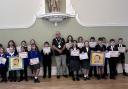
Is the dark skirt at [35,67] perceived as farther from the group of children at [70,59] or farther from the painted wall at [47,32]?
the painted wall at [47,32]

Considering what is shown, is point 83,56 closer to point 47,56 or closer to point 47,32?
point 47,56

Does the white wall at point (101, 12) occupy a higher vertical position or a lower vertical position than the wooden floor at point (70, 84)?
higher

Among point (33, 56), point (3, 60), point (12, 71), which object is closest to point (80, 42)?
point (33, 56)

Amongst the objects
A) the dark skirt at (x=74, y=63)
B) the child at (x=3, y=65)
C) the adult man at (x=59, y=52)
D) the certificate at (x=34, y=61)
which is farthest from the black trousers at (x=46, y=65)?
the child at (x=3, y=65)

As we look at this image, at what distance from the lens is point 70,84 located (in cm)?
639

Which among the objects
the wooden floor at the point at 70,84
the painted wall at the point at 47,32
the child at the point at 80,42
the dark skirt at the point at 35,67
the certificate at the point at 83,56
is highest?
the painted wall at the point at 47,32

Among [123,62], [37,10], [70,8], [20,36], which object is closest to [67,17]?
[70,8]

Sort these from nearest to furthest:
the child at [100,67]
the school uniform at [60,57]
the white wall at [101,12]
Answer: the child at [100,67], the school uniform at [60,57], the white wall at [101,12]

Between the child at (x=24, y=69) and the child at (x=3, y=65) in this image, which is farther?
the child at (x=24, y=69)

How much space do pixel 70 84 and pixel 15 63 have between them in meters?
1.62

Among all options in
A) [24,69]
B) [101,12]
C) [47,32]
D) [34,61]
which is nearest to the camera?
[34,61]

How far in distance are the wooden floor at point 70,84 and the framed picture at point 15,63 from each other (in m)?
0.42

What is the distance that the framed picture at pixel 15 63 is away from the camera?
268 inches

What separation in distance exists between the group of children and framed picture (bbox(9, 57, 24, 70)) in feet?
0.34
